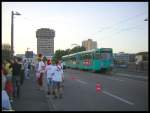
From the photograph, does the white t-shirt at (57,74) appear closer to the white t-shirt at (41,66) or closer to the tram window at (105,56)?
the white t-shirt at (41,66)

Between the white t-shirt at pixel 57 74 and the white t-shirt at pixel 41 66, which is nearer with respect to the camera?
the white t-shirt at pixel 57 74

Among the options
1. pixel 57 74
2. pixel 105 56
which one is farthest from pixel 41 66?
pixel 105 56

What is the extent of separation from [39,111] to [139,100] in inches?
211

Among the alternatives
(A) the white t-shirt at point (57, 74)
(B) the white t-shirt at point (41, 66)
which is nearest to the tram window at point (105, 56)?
(B) the white t-shirt at point (41, 66)

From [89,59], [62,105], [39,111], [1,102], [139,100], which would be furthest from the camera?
[89,59]

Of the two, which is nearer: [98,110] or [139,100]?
[98,110]

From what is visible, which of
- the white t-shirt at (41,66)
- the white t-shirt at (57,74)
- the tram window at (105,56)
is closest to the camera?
the white t-shirt at (57,74)

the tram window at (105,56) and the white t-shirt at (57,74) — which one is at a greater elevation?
the tram window at (105,56)

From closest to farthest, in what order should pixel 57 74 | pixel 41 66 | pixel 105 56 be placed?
pixel 57 74 → pixel 41 66 → pixel 105 56

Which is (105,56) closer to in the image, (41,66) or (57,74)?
(41,66)

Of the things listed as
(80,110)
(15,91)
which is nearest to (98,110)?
(80,110)

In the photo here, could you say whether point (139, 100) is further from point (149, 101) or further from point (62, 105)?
point (62, 105)

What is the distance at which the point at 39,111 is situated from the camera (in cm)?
1557

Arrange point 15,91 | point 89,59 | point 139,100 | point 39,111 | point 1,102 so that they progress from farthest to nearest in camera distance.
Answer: point 89,59
point 15,91
point 139,100
point 39,111
point 1,102
